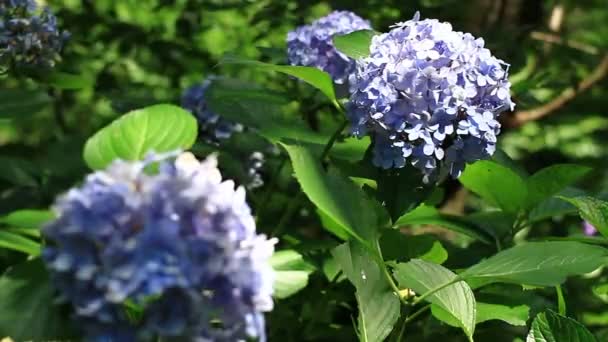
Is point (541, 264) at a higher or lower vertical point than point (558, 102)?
higher

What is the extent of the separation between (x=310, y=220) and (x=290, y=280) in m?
0.93

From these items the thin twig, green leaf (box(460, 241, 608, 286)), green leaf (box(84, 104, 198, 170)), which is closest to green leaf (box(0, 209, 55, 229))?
green leaf (box(84, 104, 198, 170))

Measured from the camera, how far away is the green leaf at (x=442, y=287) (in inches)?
50.1

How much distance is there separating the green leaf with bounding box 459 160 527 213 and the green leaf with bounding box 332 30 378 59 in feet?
0.92

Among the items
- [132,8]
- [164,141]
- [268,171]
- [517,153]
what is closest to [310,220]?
[268,171]

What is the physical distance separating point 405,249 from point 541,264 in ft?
0.85

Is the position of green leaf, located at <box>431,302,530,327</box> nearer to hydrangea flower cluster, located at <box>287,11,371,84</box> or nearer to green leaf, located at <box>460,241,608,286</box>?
green leaf, located at <box>460,241,608,286</box>

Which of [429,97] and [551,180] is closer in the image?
[429,97]

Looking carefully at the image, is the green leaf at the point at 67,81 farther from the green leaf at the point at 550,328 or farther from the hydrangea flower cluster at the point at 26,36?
the green leaf at the point at 550,328

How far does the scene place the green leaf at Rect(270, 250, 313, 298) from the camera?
130 cm

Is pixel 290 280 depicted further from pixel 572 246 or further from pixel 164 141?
pixel 572 246

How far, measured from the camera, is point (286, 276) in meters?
1.33

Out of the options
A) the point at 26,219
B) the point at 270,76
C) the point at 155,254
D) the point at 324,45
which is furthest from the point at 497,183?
the point at 270,76

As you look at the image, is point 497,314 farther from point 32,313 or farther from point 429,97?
point 32,313
